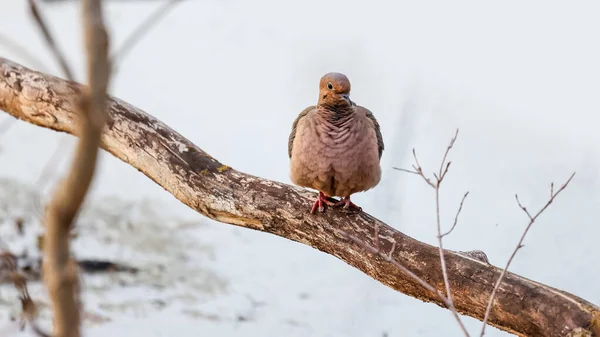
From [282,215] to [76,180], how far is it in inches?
62.7

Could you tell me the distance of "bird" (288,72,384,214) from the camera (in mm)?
2096

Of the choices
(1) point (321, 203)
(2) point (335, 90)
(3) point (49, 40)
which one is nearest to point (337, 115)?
(2) point (335, 90)

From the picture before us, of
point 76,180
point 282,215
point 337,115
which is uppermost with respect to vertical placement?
point 337,115

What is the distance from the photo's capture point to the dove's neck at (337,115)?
2119 millimetres

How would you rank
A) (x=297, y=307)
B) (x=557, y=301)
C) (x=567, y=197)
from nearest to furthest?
(x=557, y=301) < (x=567, y=197) < (x=297, y=307)

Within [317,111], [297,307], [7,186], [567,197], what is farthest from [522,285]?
[7,186]

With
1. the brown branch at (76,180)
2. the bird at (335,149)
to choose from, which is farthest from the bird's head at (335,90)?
the brown branch at (76,180)

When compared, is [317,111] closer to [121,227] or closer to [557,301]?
[557,301]

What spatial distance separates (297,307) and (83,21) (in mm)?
3328

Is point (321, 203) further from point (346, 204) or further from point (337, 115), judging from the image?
point (337, 115)

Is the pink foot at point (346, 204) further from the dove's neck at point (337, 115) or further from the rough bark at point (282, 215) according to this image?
the dove's neck at point (337, 115)

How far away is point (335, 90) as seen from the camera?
210 cm

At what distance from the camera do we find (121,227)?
167 inches

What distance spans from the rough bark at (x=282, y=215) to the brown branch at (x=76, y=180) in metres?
1.39
